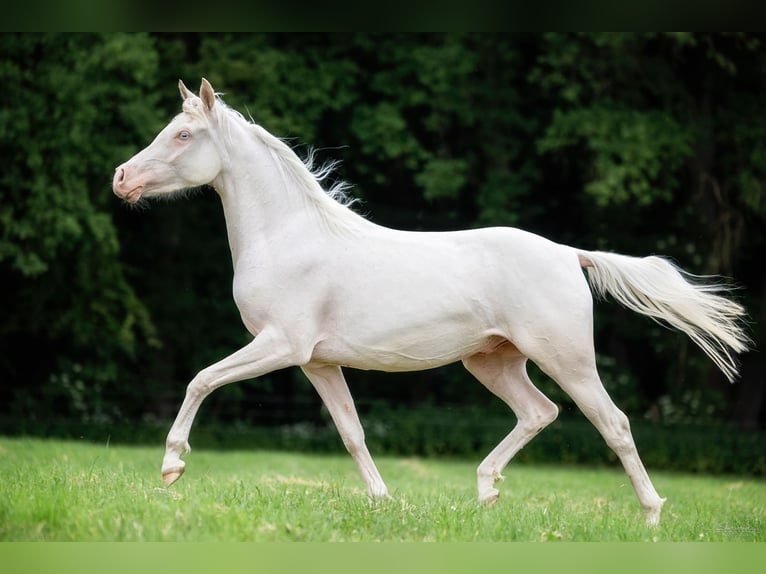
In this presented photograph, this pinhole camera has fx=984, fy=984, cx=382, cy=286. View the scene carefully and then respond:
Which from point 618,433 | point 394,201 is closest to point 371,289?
point 618,433

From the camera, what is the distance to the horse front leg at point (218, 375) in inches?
232

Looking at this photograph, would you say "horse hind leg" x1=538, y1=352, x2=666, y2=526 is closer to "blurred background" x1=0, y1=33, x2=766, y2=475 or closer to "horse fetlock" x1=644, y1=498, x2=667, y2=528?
"horse fetlock" x1=644, y1=498, x2=667, y2=528

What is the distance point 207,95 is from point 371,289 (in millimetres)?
1647

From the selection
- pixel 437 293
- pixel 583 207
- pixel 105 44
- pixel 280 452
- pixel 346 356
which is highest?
pixel 105 44

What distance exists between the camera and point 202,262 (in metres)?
18.5

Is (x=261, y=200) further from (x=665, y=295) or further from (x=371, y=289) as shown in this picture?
(x=665, y=295)

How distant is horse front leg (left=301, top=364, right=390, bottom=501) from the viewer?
6621 mm

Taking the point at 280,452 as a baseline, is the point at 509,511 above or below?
above

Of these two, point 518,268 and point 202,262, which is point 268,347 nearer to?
point 518,268

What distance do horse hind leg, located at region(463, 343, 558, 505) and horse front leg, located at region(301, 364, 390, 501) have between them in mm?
732

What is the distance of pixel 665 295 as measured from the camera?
672cm

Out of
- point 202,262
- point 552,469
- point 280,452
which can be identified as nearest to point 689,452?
point 552,469

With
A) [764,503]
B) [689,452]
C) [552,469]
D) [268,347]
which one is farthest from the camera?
[689,452]

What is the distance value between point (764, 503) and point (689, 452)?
23.3 ft
